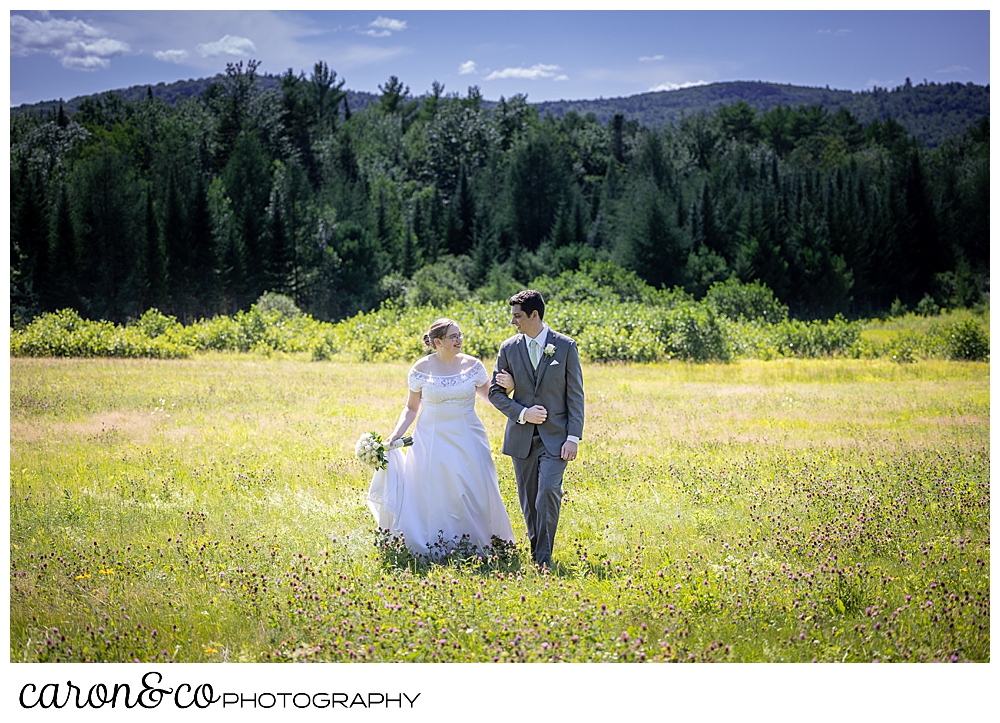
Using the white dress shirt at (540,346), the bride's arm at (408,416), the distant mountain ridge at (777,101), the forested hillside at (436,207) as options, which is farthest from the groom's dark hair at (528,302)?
the forested hillside at (436,207)

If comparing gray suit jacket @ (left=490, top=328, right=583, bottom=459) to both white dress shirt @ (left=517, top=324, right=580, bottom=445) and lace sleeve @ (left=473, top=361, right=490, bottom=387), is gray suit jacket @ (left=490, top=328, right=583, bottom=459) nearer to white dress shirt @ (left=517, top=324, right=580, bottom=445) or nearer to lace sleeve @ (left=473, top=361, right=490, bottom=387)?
white dress shirt @ (left=517, top=324, right=580, bottom=445)

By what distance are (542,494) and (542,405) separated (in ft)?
1.76

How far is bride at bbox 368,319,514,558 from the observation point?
5.16 metres

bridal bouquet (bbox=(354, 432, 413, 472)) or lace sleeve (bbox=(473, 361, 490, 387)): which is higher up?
lace sleeve (bbox=(473, 361, 490, 387))

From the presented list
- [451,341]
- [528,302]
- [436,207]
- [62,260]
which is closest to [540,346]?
[528,302]

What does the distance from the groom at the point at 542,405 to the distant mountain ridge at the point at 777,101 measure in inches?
256

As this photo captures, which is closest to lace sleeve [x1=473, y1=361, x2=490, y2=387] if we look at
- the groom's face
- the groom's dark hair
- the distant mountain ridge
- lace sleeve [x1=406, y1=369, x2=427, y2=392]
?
lace sleeve [x1=406, y1=369, x2=427, y2=392]

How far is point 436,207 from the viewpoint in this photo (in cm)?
3906

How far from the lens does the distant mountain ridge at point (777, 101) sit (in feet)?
35.7

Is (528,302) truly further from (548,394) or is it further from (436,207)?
(436,207)

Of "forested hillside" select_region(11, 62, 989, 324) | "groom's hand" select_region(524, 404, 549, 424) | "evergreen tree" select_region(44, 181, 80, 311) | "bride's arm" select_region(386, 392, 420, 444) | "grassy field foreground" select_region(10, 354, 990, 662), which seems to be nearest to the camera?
"grassy field foreground" select_region(10, 354, 990, 662)

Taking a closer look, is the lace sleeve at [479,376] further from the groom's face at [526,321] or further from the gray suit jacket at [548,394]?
the groom's face at [526,321]

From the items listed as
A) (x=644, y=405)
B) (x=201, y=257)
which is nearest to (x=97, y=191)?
(x=201, y=257)

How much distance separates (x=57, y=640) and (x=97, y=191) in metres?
19.4
